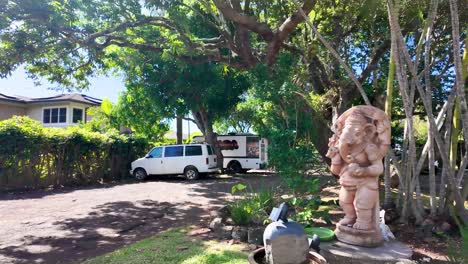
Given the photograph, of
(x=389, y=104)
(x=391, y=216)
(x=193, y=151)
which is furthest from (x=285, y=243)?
(x=193, y=151)

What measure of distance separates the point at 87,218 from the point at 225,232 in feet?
12.5

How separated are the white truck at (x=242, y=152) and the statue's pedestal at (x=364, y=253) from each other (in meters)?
14.2

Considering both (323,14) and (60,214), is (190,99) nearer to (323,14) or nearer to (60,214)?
(323,14)

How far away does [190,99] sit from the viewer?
1583 centimetres

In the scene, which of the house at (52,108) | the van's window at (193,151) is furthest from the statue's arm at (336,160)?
the house at (52,108)

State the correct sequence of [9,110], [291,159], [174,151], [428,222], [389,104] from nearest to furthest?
1. [428,222]
2. [389,104]
3. [291,159]
4. [174,151]
5. [9,110]

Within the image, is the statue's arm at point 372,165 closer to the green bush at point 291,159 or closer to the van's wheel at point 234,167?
the green bush at point 291,159

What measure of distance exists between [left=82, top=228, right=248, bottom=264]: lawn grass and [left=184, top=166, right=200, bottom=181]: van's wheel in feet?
34.0

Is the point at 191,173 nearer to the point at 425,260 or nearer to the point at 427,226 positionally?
the point at 427,226

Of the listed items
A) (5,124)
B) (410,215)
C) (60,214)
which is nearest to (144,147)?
(5,124)

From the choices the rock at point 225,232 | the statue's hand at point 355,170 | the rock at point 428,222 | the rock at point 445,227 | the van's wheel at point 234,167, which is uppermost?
the statue's hand at point 355,170

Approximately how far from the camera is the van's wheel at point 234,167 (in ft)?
64.6

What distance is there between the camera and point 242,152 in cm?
1961

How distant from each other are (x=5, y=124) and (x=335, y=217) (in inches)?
475
